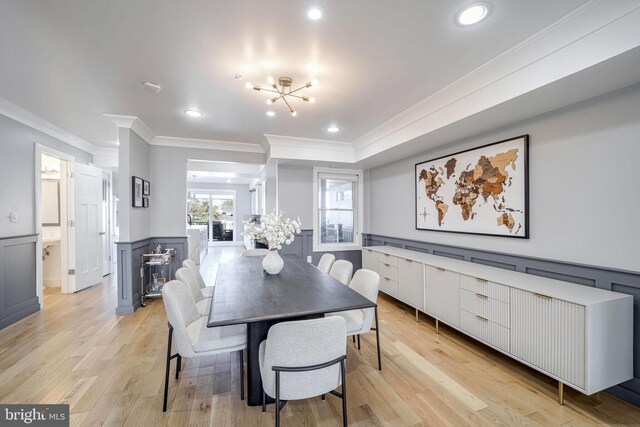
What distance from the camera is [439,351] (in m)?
2.71

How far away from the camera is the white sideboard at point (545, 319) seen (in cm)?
182

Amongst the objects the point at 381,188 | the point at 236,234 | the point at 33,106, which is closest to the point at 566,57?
the point at 381,188

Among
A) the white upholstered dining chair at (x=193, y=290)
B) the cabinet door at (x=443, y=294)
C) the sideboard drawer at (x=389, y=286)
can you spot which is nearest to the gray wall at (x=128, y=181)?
the white upholstered dining chair at (x=193, y=290)

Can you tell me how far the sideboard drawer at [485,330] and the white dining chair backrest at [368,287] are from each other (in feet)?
3.38

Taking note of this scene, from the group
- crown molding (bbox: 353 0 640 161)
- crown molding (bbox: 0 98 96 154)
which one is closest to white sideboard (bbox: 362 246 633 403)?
crown molding (bbox: 353 0 640 161)

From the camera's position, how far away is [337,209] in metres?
5.39

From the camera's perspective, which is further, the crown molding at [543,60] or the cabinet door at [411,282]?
the cabinet door at [411,282]

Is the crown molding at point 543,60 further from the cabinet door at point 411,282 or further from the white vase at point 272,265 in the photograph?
the white vase at point 272,265

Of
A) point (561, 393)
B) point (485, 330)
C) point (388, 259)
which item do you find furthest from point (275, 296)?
point (388, 259)

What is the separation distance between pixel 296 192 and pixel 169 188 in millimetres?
2096

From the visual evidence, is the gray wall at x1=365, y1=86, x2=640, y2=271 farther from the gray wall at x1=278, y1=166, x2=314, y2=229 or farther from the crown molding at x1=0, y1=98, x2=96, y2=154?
the crown molding at x1=0, y1=98, x2=96, y2=154

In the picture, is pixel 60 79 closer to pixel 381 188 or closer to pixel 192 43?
pixel 192 43

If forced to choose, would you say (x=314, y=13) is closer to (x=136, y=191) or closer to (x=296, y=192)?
(x=136, y=191)

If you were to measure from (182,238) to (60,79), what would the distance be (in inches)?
99.6
